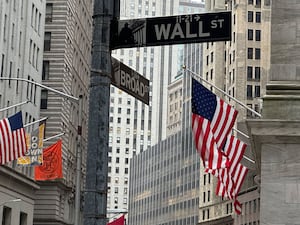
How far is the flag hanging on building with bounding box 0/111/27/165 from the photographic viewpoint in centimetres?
3416

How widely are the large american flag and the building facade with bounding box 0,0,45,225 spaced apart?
3063cm

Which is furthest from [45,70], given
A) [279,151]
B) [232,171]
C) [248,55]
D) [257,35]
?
[279,151]

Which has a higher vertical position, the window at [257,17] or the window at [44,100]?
the window at [257,17]

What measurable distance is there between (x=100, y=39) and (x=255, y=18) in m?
127

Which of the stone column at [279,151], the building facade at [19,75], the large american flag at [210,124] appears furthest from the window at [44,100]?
the stone column at [279,151]

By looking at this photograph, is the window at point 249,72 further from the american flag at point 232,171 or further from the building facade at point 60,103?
the american flag at point 232,171

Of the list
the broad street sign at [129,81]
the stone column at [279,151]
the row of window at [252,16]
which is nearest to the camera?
the broad street sign at [129,81]

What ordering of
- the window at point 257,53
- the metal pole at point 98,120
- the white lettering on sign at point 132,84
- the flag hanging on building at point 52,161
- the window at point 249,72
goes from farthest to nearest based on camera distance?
the window at point 257,53, the window at point 249,72, the flag hanging on building at point 52,161, the white lettering on sign at point 132,84, the metal pole at point 98,120

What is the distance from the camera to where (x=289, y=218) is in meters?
19.5

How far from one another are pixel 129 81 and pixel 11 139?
83.4ft

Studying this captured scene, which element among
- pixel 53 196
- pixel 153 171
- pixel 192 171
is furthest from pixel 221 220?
pixel 53 196

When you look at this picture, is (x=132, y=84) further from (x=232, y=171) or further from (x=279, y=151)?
(x=232, y=171)

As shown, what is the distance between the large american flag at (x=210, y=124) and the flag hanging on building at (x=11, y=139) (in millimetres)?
9474

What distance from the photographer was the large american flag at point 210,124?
26.3 metres
